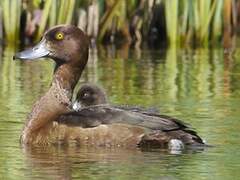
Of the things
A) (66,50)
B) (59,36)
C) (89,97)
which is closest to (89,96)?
(89,97)

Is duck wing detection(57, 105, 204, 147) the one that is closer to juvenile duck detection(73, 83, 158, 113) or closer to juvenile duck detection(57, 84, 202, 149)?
juvenile duck detection(57, 84, 202, 149)

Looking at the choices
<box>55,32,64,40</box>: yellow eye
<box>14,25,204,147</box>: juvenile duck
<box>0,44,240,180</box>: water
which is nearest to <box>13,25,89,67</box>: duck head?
<box>55,32,64,40</box>: yellow eye

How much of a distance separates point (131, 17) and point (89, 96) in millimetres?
7703

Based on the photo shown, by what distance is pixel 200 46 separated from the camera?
18047 millimetres

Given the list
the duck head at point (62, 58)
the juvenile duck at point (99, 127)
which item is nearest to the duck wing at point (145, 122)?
the juvenile duck at point (99, 127)

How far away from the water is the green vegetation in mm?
324

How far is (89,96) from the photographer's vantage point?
10250 millimetres

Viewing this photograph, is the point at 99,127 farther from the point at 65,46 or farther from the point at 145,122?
A: the point at 65,46

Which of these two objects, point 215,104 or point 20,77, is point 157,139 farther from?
point 20,77

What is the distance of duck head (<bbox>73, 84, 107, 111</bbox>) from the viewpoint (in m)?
10.2

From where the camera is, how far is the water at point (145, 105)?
7.76 metres

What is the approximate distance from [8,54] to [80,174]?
9209mm

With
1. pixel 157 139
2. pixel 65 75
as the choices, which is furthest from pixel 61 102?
pixel 157 139

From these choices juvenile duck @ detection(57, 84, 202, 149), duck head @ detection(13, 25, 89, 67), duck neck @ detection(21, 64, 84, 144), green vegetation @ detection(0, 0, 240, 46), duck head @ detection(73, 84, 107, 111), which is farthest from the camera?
green vegetation @ detection(0, 0, 240, 46)
